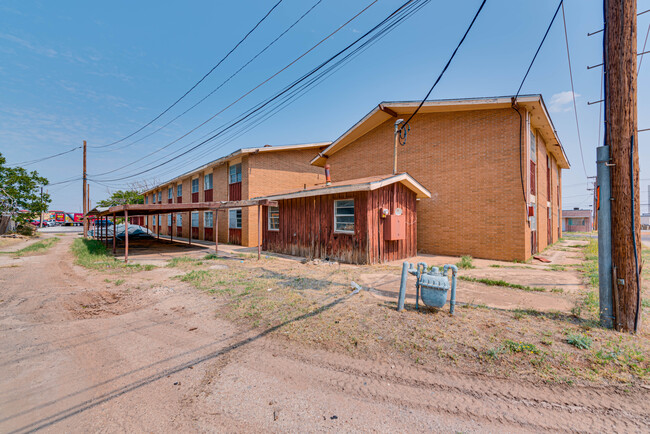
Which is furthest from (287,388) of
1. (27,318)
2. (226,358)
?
(27,318)

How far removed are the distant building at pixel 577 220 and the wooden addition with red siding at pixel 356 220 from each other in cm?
5672

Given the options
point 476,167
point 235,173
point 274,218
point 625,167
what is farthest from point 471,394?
point 235,173

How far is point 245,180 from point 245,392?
16733 millimetres

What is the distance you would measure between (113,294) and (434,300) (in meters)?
7.74

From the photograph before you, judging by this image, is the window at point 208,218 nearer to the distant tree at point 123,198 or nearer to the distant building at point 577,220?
the distant tree at point 123,198

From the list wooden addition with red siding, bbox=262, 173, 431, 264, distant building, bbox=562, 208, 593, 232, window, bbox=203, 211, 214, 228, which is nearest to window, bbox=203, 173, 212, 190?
window, bbox=203, 211, 214, 228

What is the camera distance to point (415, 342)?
155 inches

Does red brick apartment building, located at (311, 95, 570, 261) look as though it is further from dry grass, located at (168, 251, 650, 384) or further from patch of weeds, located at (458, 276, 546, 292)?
dry grass, located at (168, 251, 650, 384)

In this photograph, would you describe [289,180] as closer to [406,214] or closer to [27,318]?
[406,214]

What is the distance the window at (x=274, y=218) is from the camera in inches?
588

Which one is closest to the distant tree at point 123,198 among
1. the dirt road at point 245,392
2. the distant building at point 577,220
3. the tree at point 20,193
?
the tree at point 20,193

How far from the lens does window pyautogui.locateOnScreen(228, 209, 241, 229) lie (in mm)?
19750

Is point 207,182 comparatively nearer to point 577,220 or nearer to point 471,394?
point 471,394

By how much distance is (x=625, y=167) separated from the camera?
4145 millimetres
